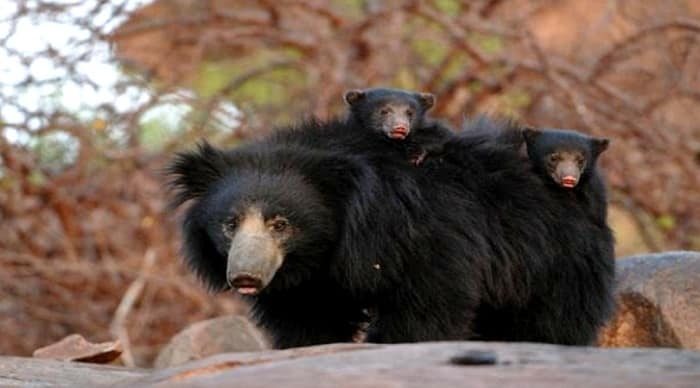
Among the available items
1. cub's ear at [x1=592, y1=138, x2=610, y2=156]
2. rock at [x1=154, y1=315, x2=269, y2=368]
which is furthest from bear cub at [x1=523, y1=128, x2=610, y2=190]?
rock at [x1=154, y1=315, x2=269, y2=368]

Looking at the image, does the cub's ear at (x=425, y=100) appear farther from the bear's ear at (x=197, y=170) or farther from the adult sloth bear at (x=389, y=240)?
the bear's ear at (x=197, y=170)

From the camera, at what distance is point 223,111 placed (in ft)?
28.9

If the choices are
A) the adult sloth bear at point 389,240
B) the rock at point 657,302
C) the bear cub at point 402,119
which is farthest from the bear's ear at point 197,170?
the rock at point 657,302

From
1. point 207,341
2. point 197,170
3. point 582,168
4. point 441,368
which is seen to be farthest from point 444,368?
point 207,341

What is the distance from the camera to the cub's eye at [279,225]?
4.42 metres

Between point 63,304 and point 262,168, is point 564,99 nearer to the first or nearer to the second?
point 63,304

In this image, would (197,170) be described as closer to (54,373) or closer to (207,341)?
(54,373)

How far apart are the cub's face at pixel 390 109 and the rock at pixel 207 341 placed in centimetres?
129

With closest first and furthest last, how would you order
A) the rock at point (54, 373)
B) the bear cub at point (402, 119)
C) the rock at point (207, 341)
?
1. the rock at point (54, 373)
2. the bear cub at point (402, 119)
3. the rock at point (207, 341)

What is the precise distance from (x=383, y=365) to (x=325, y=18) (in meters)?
6.59

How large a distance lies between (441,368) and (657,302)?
2.63 meters

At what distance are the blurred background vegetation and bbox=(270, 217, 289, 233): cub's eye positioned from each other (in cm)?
377

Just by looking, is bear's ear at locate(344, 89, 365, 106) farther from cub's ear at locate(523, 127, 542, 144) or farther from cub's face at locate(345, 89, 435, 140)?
cub's ear at locate(523, 127, 542, 144)

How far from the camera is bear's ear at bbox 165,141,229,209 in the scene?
462 centimetres
